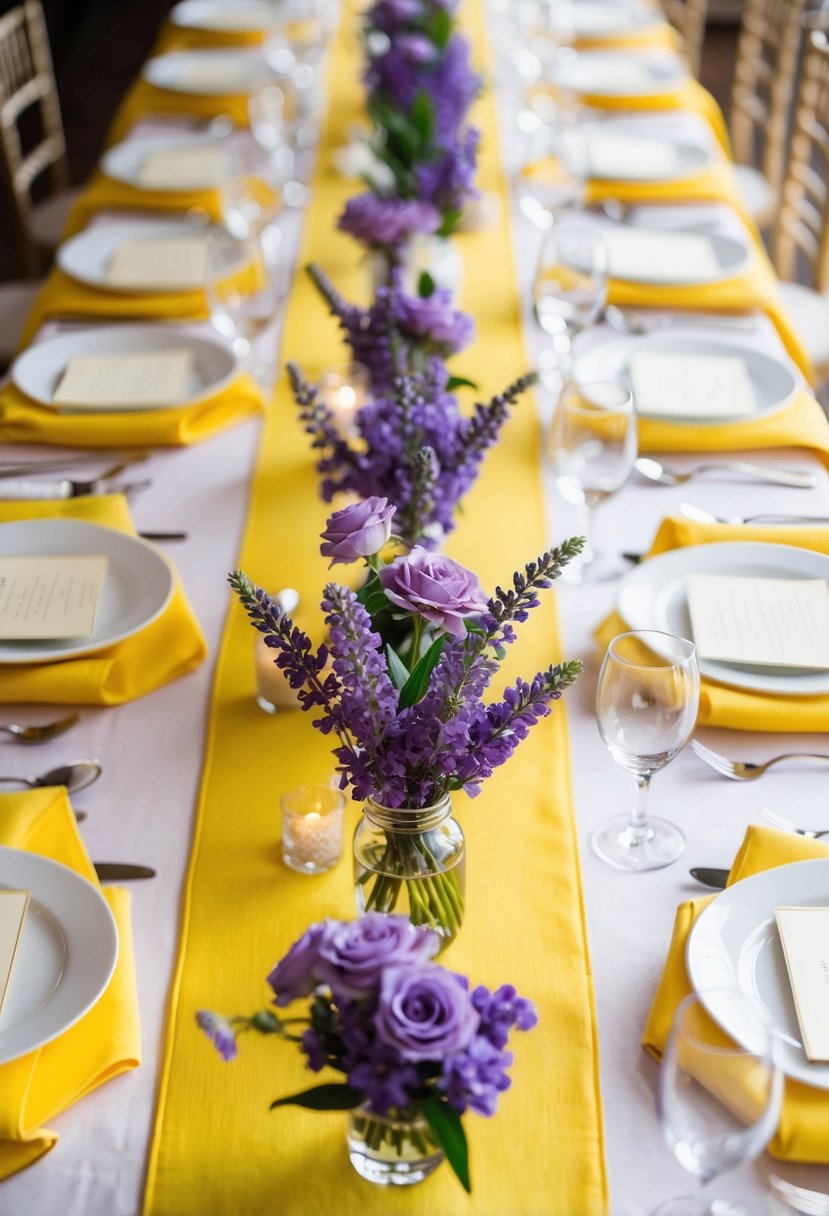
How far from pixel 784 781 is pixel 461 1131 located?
60 cm

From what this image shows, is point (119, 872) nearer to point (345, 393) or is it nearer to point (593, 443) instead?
point (593, 443)

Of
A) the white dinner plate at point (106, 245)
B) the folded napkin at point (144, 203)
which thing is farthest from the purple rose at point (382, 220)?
the folded napkin at point (144, 203)

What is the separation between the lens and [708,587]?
4.75ft

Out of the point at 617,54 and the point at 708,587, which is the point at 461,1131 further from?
the point at 617,54

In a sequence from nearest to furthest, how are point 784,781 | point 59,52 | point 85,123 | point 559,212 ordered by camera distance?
1. point 784,781
2. point 559,212
3. point 85,123
4. point 59,52

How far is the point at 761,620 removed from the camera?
4.62 ft

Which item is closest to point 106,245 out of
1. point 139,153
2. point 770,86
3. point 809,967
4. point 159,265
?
point 159,265

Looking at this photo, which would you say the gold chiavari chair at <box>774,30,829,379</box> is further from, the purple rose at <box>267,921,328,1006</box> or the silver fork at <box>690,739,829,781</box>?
the purple rose at <box>267,921,328,1006</box>

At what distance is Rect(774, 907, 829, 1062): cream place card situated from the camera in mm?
962

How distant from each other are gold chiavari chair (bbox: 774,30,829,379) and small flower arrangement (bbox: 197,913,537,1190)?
7.88 ft

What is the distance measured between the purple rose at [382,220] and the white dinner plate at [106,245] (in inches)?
11.9

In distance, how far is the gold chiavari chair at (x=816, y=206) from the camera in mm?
2994

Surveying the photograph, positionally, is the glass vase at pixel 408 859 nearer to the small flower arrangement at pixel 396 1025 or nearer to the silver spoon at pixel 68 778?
the small flower arrangement at pixel 396 1025

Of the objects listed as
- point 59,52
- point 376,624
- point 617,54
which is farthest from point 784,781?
point 59,52
